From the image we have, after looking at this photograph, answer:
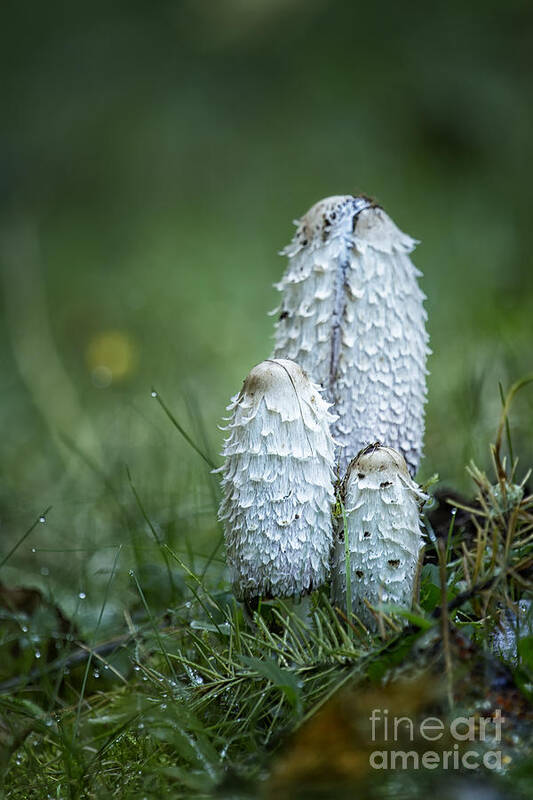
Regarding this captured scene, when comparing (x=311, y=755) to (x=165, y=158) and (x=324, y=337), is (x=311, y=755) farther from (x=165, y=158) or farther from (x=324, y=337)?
(x=165, y=158)

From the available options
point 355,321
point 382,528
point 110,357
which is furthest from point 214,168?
point 382,528

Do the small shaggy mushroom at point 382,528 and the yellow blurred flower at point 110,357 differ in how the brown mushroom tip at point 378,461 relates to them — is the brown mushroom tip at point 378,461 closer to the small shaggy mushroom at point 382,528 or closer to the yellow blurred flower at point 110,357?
the small shaggy mushroom at point 382,528

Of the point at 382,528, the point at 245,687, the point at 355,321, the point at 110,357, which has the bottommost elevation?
the point at 245,687

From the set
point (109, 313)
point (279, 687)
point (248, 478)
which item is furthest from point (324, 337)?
point (109, 313)

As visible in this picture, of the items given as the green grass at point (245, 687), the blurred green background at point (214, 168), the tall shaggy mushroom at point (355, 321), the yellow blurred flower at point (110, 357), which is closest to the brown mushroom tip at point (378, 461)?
the green grass at point (245, 687)

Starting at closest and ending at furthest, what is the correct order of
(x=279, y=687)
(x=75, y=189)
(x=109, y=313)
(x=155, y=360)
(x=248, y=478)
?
(x=279, y=687) → (x=248, y=478) → (x=155, y=360) → (x=109, y=313) → (x=75, y=189)

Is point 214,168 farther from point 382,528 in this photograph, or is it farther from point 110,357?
point 382,528

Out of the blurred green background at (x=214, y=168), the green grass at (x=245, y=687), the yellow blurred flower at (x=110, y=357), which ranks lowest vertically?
the green grass at (x=245, y=687)
